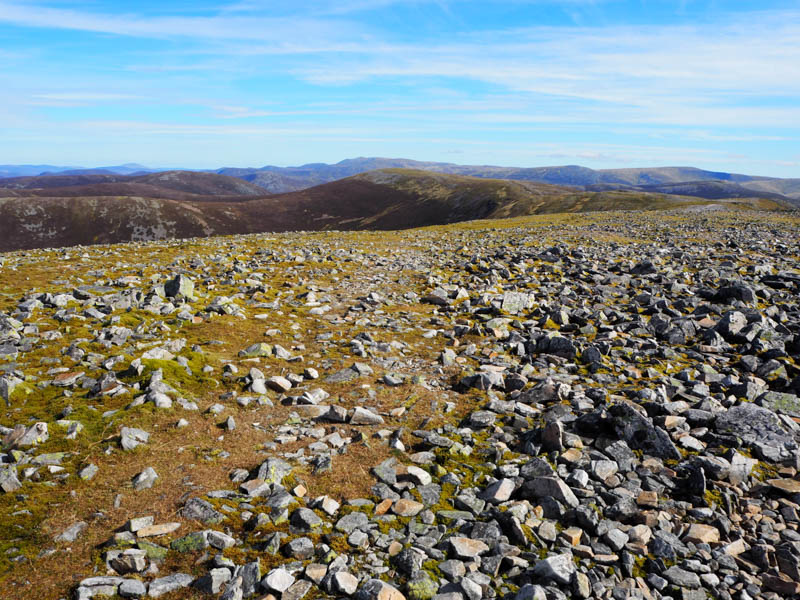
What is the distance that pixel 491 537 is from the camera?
5973 millimetres

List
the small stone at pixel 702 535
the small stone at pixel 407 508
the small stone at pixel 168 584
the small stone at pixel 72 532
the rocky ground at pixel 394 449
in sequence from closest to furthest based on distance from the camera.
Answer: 1. the small stone at pixel 168 584
2. the rocky ground at pixel 394 449
3. the small stone at pixel 72 532
4. the small stone at pixel 702 535
5. the small stone at pixel 407 508

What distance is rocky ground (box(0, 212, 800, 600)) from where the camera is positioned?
5.38 meters

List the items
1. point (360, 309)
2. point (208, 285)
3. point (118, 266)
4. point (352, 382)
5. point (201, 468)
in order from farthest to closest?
1. point (118, 266)
2. point (208, 285)
3. point (360, 309)
4. point (352, 382)
5. point (201, 468)

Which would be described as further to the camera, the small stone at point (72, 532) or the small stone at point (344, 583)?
the small stone at point (72, 532)

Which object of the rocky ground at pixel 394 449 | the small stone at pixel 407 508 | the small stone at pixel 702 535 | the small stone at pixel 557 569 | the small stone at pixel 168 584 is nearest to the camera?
the small stone at pixel 168 584

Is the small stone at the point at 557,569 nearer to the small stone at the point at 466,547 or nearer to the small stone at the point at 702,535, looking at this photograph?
the small stone at the point at 466,547

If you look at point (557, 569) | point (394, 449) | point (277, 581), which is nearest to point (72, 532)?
point (277, 581)

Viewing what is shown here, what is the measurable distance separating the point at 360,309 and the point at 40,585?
1255 centimetres

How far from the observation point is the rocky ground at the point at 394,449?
538 centimetres

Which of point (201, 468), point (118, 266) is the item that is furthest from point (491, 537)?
point (118, 266)

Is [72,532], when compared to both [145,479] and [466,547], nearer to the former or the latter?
[145,479]

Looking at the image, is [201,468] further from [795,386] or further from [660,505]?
[795,386]

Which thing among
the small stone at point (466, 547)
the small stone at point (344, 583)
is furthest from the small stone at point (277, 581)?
the small stone at point (466, 547)

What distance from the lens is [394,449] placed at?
812 cm
